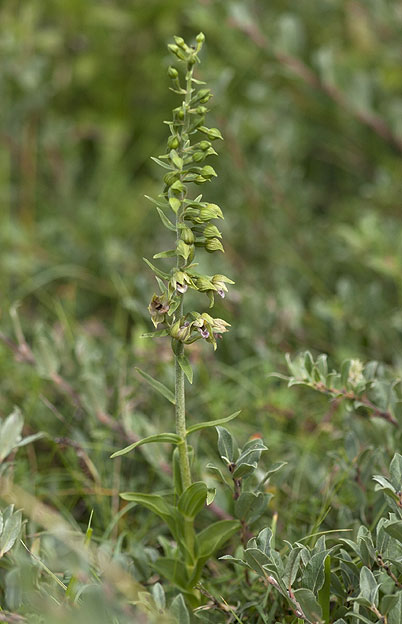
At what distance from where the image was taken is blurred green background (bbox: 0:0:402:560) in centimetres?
229

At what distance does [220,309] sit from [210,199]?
0.78 meters

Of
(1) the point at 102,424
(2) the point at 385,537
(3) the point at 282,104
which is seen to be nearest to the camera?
(2) the point at 385,537

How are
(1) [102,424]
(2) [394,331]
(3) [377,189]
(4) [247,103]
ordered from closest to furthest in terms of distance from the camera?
(1) [102,424] < (2) [394,331] < (3) [377,189] < (4) [247,103]

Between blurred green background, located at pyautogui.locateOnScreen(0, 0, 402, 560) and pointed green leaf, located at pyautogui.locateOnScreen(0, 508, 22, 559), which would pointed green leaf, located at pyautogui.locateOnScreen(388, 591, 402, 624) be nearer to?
blurred green background, located at pyautogui.locateOnScreen(0, 0, 402, 560)

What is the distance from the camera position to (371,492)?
1.92 m

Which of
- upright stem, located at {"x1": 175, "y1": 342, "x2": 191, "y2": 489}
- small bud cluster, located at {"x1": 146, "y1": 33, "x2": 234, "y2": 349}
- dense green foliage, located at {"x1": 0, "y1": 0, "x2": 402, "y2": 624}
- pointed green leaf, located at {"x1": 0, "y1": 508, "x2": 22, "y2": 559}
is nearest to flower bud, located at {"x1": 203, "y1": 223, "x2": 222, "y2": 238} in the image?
small bud cluster, located at {"x1": 146, "y1": 33, "x2": 234, "y2": 349}

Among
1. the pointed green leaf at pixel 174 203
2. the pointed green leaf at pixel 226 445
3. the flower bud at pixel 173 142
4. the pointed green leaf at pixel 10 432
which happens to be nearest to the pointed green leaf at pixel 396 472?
the pointed green leaf at pixel 226 445

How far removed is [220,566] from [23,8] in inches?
131

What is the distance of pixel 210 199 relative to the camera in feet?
11.4

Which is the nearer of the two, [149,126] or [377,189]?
[377,189]

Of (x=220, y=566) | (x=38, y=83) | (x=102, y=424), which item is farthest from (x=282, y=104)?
(x=220, y=566)

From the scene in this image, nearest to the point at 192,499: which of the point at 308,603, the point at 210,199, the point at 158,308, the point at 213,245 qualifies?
the point at 308,603

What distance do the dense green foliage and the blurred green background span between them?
0.01 meters

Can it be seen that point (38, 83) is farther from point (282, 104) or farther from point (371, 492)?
point (371, 492)
